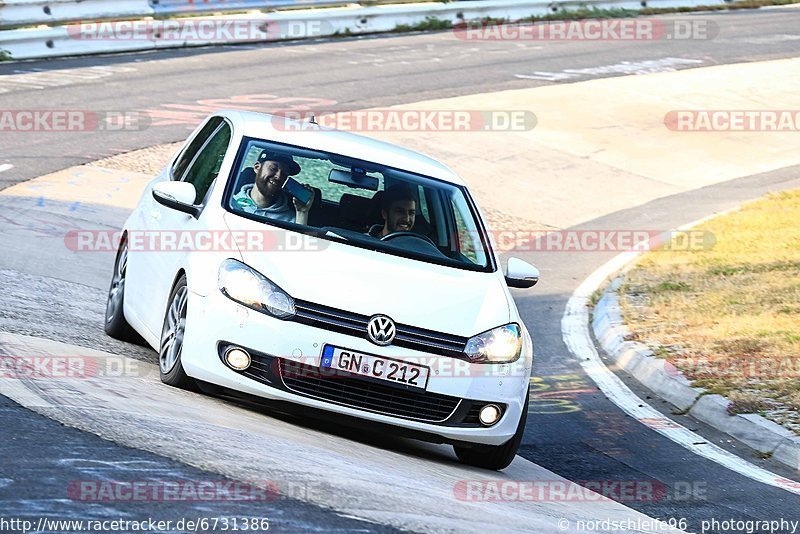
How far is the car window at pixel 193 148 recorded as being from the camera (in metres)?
8.60

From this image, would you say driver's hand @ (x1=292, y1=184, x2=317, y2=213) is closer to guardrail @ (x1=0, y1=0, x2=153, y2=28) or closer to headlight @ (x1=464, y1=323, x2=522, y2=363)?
headlight @ (x1=464, y1=323, x2=522, y2=363)

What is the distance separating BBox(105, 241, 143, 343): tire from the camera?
8.46m

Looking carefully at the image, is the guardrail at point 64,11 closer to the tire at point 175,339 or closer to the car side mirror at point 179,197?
the car side mirror at point 179,197

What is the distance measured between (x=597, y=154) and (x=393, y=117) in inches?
119

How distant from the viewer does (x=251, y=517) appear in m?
4.86

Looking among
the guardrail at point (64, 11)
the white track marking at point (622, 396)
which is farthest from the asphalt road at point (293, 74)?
the white track marking at point (622, 396)

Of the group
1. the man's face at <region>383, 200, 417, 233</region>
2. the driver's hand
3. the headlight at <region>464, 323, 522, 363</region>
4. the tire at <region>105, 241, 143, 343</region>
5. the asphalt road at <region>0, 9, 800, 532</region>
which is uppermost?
the driver's hand

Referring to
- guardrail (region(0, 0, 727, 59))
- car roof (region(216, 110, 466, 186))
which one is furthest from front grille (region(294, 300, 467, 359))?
guardrail (region(0, 0, 727, 59))

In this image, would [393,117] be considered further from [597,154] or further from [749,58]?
[749,58]

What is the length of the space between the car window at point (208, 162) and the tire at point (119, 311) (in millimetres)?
762

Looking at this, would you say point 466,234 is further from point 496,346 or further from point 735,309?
point 735,309

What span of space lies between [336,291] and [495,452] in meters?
1.28

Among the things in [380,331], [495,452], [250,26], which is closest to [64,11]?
[250,26]

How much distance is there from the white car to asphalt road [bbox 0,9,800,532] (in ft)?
3.15
